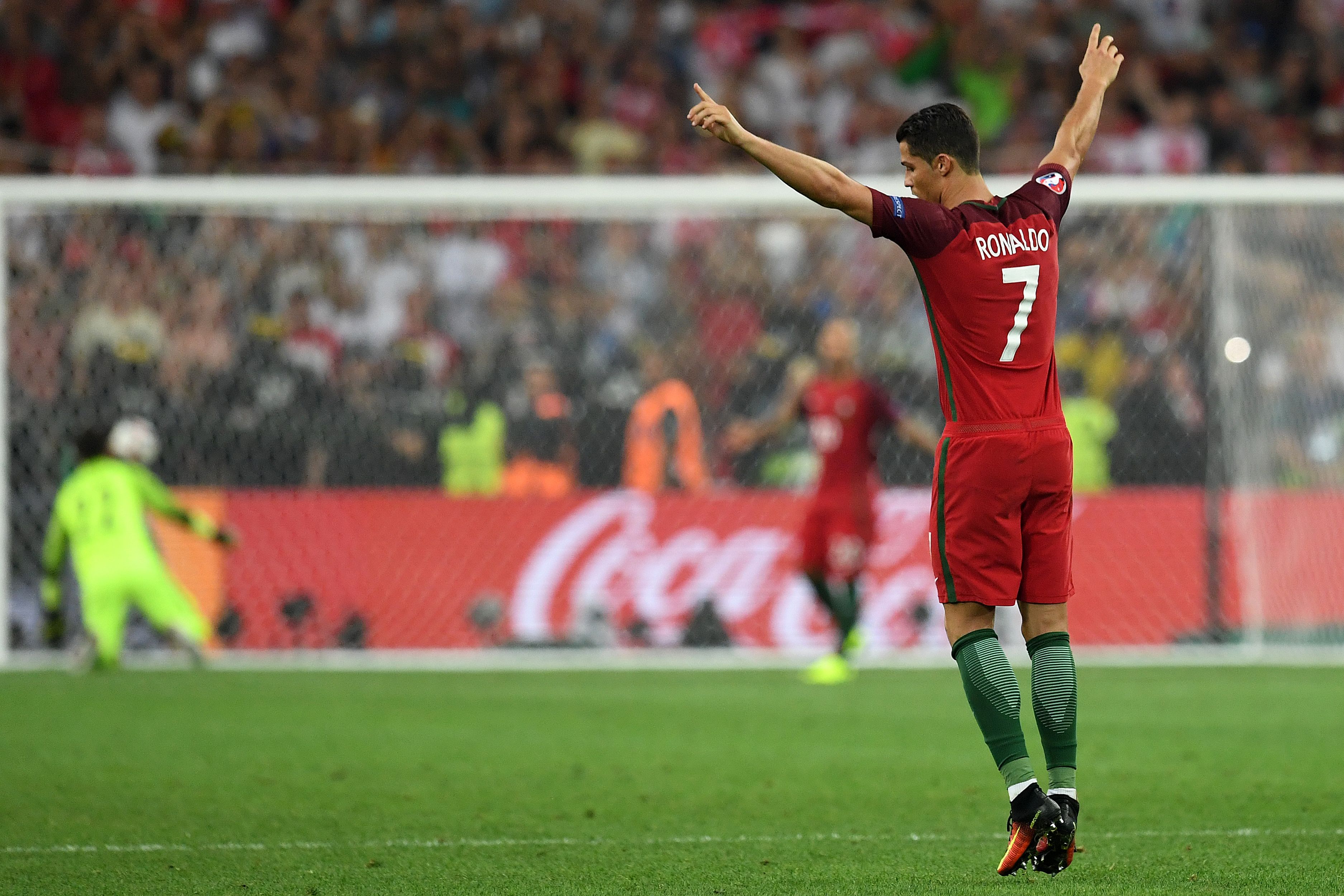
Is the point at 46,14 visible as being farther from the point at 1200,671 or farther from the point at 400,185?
the point at 1200,671

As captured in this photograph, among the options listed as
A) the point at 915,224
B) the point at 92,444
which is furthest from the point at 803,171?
the point at 92,444

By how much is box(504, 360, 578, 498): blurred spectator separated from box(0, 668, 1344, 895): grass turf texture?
2688 millimetres

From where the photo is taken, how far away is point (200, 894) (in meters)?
4.79

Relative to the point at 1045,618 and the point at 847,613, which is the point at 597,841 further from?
the point at 847,613

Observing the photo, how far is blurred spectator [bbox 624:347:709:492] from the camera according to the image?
14.0 m

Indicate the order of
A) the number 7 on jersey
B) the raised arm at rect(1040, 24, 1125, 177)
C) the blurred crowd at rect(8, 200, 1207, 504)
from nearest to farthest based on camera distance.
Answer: the number 7 on jersey → the raised arm at rect(1040, 24, 1125, 177) → the blurred crowd at rect(8, 200, 1207, 504)

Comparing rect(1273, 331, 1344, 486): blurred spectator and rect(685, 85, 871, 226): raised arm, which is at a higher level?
rect(685, 85, 871, 226): raised arm

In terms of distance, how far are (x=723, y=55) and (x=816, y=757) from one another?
459 inches

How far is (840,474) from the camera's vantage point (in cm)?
1205

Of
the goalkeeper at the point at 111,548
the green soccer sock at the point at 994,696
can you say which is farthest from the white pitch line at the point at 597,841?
the goalkeeper at the point at 111,548

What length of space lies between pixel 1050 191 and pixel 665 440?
29.8ft

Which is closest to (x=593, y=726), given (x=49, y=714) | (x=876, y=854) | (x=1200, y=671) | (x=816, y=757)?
(x=816, y=757)

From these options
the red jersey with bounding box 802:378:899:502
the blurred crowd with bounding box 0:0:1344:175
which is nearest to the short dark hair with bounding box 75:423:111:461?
A: the blurred crowd with bounding box 0:0:1344:175

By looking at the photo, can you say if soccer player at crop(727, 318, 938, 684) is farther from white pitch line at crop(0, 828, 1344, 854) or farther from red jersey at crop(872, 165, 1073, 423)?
red jersey at crop(872, 165, 1073, 423)
